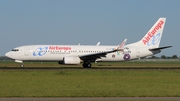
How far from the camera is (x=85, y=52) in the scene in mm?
54438

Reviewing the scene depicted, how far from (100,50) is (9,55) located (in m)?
12.6

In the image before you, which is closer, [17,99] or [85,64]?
[17,99]

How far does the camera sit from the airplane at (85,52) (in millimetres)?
52344

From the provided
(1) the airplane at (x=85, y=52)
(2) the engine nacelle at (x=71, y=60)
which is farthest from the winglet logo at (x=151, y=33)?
(2) the engine nacelle at (x=71, y=60)

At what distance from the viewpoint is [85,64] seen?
53781 millimetres

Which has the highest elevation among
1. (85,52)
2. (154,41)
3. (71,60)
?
(154,41)

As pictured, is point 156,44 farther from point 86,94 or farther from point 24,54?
point 86,94

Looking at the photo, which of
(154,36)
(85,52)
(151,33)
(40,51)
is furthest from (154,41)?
(40,51)

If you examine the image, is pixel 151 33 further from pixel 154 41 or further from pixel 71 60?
pixel 71 60

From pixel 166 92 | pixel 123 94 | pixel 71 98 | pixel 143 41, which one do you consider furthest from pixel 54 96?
pixel 143 41

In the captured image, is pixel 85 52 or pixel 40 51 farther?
pixel 85 52

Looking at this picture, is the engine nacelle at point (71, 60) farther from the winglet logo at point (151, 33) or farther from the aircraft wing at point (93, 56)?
the winglet logo at point (151, 33)

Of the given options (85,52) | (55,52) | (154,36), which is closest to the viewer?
(55,52)

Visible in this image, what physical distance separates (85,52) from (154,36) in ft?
36.9
